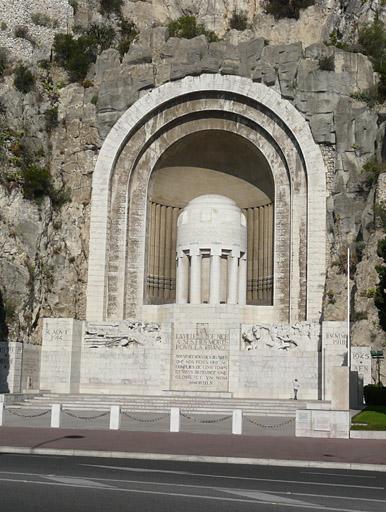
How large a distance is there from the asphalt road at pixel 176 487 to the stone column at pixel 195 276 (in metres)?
23.5

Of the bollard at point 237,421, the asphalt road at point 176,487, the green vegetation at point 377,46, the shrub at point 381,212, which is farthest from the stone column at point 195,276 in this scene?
the asphalt road at point 176,487

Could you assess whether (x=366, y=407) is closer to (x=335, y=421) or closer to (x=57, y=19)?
(x=335, y=421)

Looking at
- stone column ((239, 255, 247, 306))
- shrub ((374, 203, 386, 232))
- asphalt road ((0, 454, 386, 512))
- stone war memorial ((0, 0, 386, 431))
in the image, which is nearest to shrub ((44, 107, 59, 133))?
stone war memorial ((0, 0, 386, 431))

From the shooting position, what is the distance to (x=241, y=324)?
3719cm

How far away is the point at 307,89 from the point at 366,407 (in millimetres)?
15865

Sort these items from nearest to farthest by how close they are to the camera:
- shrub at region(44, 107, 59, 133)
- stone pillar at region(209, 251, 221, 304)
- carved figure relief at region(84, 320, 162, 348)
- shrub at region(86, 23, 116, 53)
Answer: carved figure relief at region(84, 320, 162, 348)
stone pillar at region(209, 251, 221, 304)
shrub at region(44, 107, 59, 133)
shrub at region(86, 23, 116, 53)

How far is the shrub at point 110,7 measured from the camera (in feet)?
180

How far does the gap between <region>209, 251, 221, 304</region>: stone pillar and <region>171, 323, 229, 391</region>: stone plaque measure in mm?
1753

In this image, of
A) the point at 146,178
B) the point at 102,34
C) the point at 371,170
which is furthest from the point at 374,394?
the point at 102,34

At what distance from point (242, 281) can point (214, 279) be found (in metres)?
1.67

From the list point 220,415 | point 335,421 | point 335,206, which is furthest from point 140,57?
point 335,421

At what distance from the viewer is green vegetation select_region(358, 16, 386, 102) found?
1647 inches

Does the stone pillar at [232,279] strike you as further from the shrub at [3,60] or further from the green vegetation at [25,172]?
the shrub at [3,60]

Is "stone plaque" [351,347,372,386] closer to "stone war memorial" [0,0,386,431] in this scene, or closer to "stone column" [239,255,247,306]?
"stone war memorial" [0,0,386,431]
